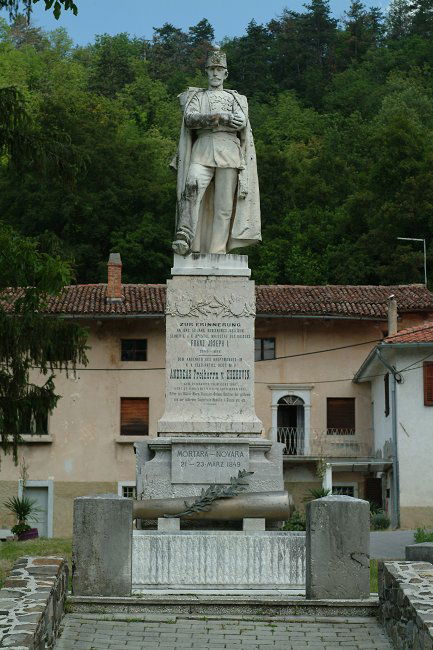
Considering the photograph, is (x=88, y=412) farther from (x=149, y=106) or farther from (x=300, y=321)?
(x=149, y=106)

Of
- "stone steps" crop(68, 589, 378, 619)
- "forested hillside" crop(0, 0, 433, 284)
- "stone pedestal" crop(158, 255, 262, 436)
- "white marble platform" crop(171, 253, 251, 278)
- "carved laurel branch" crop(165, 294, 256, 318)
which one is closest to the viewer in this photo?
"stone steps" crop(68, 589, 378, 619)

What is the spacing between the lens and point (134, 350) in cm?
4516

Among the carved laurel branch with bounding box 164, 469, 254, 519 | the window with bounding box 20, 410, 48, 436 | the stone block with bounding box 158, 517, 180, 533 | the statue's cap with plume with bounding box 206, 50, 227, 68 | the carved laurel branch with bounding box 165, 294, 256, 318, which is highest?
the statue's cap with plume with bounding box 206, 50, 227, 68

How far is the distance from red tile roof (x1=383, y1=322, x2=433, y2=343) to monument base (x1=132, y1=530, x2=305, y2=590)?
27.7 m

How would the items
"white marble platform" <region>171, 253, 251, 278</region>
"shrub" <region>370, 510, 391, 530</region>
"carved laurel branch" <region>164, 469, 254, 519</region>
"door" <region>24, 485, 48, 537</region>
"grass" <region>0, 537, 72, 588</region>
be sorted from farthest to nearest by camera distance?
"door" <region>24, 485, 48, 537</region>, "shrub" <region>370, 510, 391, 530</region>, "grass" <region>0, 537, 72, 588</region>, "white marble platform" <region>171, 253, 251, 278</region>, "carved laurel branch" <region>164, 469, 254, 519</region>

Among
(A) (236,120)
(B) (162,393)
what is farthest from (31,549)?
(B) (162,393)

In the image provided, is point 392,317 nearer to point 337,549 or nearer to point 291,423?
point 291,423

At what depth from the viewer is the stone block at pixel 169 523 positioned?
13.6 metres

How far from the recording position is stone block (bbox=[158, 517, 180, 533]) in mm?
13586

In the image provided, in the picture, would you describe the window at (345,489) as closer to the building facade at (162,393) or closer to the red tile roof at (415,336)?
the building facade at (162,393)

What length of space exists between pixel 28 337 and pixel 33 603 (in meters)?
9.67

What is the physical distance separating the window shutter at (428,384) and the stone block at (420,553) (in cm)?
2810

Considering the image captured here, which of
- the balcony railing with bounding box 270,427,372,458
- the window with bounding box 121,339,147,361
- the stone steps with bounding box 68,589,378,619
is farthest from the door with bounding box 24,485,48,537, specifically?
the stone steps with bounding box 68,589,378,619

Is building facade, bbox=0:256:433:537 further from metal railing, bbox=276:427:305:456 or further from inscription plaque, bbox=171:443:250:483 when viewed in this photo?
inscription plaque, bbox=171:443:250:483
